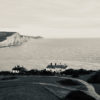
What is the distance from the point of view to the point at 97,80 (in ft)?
126

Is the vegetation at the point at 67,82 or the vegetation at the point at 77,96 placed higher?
the vegetation at the point at 67,82

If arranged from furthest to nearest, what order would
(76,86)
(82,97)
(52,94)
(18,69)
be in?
(18,69) → (76,86) → (52,94) → (82,97)

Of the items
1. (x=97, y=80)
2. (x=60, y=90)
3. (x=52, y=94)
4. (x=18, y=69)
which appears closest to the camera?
(x=52, y=94)

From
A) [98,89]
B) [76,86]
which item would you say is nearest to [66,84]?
[76,86]

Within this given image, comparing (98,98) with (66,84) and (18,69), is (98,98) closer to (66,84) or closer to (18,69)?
(66,84)

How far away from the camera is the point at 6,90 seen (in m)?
28.0

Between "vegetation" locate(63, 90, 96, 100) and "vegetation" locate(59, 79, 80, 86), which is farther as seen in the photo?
"vegetation" locate(59, 79, 80, 86)

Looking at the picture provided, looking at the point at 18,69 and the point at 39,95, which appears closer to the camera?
the point at 39,95

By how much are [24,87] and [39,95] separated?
9.97 ft

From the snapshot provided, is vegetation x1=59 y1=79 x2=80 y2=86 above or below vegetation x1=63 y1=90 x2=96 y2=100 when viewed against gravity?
above

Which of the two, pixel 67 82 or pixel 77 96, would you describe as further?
pixel 67 82

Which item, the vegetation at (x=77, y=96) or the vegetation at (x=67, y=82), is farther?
the vegetation at (x=67, y=82)

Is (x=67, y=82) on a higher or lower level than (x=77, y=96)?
higher

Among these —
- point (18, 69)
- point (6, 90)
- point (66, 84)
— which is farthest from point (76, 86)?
point (18, 69)
